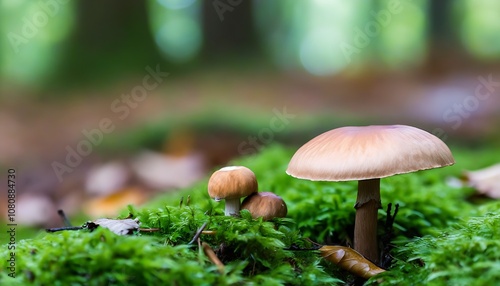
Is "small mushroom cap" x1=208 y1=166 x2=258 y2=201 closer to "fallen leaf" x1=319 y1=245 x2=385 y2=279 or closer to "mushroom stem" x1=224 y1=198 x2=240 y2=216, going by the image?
"mushroom stem" x1=224 y1=198 x2=240 y2=216

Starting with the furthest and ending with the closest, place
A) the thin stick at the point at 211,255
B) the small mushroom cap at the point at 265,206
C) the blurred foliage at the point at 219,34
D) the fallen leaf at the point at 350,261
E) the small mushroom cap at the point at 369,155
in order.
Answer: the blurred foliage at the point at 219,34 < the small mushroom cap at the point at 265,206 < the fallen leaf at the point at 350,261 < the small mushroom cap at the point at 369,155 < the thin stick at the point at 211,255

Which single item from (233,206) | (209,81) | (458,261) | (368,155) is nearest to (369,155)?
(368,155)

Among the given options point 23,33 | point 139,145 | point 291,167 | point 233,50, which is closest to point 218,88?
point 233,50

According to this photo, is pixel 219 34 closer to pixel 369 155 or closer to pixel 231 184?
pixel 231 184

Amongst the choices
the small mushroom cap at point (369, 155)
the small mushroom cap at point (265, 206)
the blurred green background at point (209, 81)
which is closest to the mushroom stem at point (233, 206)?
the small mushroom cap at point (265, 206)

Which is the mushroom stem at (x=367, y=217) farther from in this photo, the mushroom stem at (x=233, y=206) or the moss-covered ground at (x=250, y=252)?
the mushroom stem at (x=233, y=206)

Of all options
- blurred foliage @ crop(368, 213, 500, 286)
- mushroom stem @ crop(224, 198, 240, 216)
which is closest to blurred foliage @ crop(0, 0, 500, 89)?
mushroom stem @ crop(224, 198, 240, 216)
